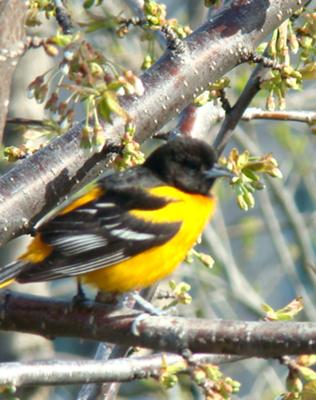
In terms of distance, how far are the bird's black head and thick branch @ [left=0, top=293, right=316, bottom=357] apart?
1137mm

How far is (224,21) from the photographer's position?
4102 mm

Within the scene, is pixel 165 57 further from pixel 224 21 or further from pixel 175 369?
pixel 175 369

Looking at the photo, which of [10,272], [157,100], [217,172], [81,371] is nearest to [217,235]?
[217,172]

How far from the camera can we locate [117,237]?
401 centimetres

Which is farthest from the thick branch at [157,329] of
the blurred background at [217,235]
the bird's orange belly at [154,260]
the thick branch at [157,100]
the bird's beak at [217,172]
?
the blurred background at [217,235]

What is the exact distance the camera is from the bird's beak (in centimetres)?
409

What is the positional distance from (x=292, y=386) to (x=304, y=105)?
6.11m

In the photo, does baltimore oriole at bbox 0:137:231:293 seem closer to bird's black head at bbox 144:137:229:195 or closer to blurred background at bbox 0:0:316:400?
bird's black head at bbox 144:137:229:195

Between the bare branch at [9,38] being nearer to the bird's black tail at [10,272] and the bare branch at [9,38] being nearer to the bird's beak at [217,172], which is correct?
the bird's black tail at [10,272]

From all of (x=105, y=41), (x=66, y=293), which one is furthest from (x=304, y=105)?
(x=66, y=293)

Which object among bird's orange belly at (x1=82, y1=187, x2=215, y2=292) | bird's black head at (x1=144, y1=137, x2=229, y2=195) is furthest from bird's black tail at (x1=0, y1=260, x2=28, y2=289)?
bird's black head at (x1=144, y1=137, x2=229, y2=195)

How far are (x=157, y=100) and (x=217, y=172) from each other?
49 cm

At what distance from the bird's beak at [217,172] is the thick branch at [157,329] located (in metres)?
0.93

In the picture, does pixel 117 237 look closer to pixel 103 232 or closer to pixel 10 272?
pixel 103 232
